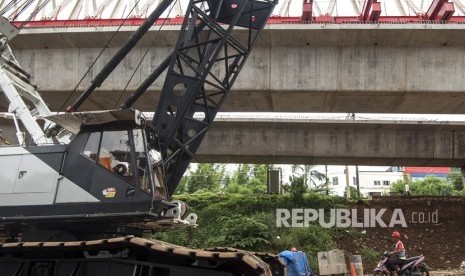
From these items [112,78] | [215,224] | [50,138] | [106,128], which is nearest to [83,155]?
[106,128]

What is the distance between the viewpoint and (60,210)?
8469 mm

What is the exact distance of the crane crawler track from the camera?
6.02m

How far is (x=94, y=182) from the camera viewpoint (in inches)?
332

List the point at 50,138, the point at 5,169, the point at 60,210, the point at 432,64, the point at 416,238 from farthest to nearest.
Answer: the point at 416,238, the point at 432,64, the point at 50,138, the point at 5,169, the point at 60,210

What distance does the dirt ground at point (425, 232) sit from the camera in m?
22.9

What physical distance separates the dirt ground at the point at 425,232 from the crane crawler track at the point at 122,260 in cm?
1699

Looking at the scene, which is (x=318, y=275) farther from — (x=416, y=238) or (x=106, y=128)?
(x=106, y=128)

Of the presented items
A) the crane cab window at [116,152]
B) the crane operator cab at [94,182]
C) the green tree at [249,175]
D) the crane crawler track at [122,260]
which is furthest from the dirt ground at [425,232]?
the green tree at [249,175]

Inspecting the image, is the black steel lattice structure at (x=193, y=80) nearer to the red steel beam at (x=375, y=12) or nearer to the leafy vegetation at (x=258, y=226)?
the red steel beam at (x=375, y=12)

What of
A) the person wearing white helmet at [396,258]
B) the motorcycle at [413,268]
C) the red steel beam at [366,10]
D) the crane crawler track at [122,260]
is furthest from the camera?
the red steel beam at [366,10]

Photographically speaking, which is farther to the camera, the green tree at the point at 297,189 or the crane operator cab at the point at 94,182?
the green tree at the point at 297,189

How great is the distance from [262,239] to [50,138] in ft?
42.1

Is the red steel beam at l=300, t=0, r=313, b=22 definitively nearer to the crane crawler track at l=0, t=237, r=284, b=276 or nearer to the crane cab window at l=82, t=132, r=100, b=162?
the crane cab window at l=82, t=132, r=100, b=162

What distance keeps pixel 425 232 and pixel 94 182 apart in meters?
19.7
